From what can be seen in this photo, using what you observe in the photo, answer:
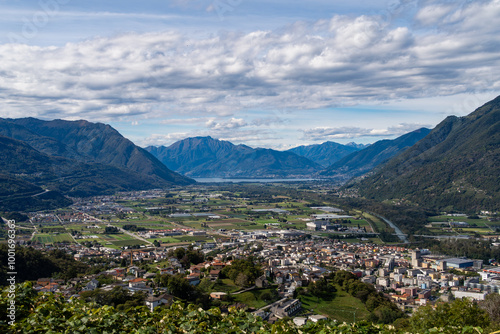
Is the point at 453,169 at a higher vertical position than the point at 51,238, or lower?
higher

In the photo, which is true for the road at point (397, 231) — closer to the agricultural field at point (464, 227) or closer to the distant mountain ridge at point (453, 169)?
the agricultural field at point (464, 227)

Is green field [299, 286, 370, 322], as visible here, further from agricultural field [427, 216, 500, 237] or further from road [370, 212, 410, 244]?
agricultural field [427, 216, 500, 237]

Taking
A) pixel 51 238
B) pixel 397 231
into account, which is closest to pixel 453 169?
pixel 397 231

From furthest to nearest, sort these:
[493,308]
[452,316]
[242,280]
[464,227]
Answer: [464,227] → [242,280] → [493,308] → [452,316]

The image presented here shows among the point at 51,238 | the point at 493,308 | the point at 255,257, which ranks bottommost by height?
the point at 255,257

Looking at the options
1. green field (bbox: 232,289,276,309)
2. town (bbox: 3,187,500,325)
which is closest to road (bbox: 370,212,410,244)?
town (bbox: 3,187,500,325)

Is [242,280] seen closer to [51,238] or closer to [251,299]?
[251,299]

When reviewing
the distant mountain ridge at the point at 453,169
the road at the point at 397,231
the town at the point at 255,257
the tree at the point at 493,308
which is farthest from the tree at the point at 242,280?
the distant mountain ridge at the point at 453,169

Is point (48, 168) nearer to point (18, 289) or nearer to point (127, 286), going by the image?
point (127, 286)
